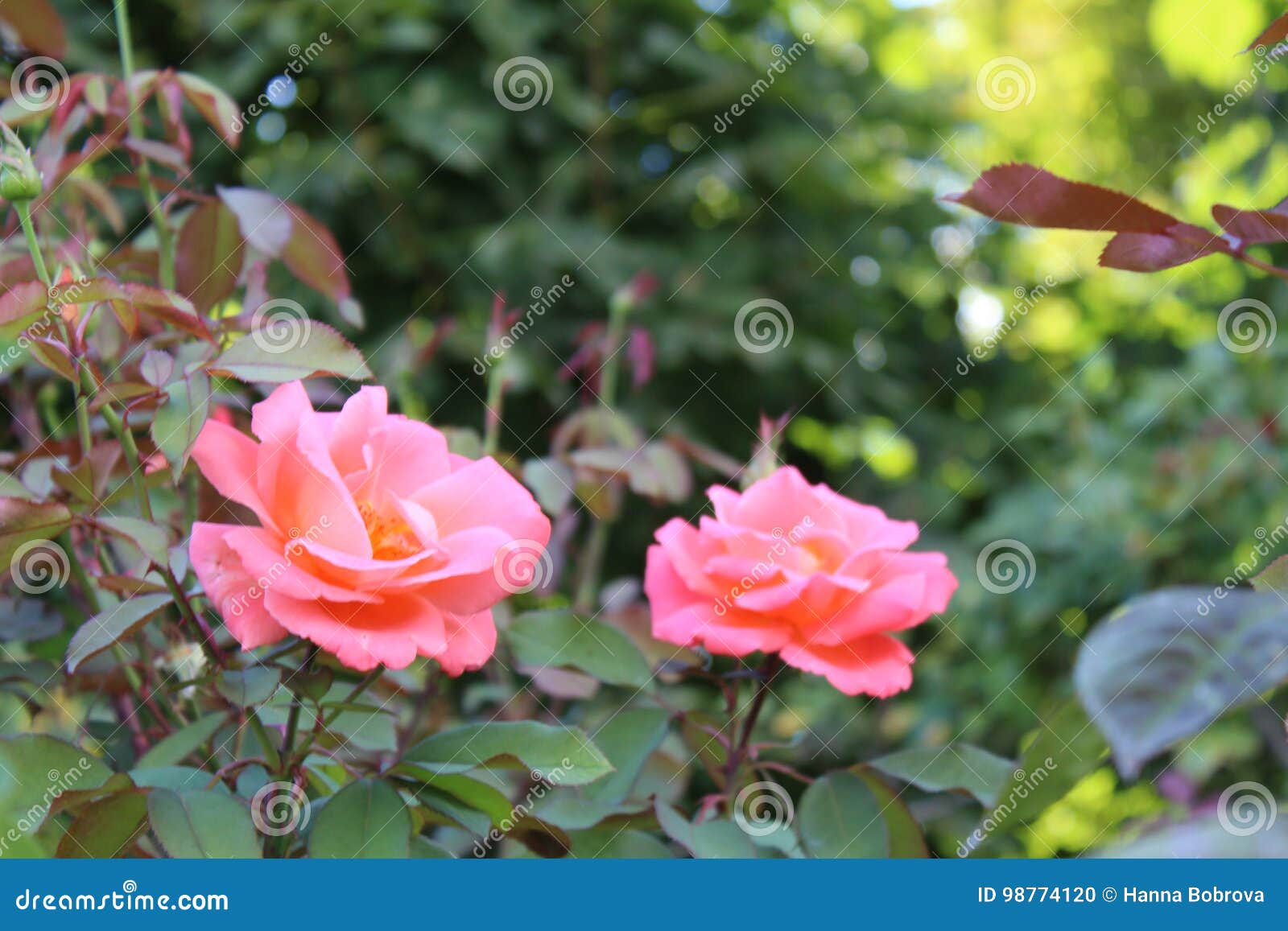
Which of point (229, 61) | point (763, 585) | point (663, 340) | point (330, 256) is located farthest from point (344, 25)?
point (763, 585)

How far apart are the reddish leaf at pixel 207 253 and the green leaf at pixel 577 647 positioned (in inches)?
11.1

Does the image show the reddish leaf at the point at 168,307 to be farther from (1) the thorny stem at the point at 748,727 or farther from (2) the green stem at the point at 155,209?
(1) the thorny stem at the point at 748,727

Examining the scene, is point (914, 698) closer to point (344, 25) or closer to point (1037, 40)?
point (344, 25)

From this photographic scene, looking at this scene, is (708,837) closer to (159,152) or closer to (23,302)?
(23,302)

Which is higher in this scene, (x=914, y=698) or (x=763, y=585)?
(x=763, y=585)

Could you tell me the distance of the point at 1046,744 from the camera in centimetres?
53

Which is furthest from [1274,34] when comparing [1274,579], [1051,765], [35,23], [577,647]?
[35,23]

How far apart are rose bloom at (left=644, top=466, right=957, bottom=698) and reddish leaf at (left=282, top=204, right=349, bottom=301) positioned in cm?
27

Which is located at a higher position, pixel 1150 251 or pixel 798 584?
pixel 1150 251

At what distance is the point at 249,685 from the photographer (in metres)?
0.51

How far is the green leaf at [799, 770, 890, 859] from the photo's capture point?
0.56 meters

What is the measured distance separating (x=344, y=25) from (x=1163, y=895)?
6.92 ft

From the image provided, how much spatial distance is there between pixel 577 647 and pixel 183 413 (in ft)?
0.81

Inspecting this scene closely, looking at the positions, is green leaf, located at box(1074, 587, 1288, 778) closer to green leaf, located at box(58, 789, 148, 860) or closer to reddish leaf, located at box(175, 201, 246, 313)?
green leaf, located at box(58, 789, 148, 860)
